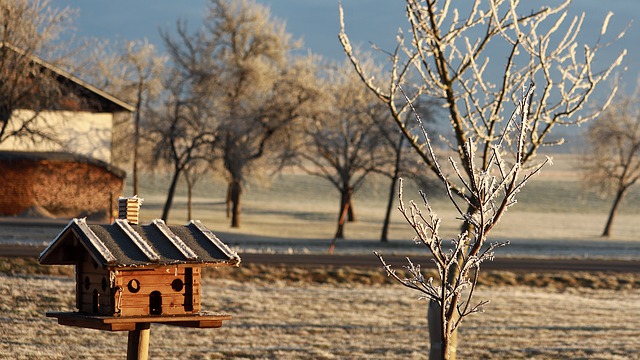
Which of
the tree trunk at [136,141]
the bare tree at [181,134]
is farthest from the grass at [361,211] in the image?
the bare tree at [181,134]

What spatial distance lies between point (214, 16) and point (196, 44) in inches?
107

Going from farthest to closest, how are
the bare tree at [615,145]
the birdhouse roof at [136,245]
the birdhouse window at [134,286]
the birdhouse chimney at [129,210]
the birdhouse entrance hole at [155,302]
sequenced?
the bare tree at [615,145] → the birdhouse chimney at [129,210] → the birdhouse entrance hole at [155,302] → the birdhouse window at [134,286] → the birdhouse roof at [136,245]

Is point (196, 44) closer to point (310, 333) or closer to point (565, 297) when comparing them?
point (565, 297)

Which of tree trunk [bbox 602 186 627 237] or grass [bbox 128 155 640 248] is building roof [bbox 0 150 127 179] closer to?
grass [bbox 128 155 640 248]

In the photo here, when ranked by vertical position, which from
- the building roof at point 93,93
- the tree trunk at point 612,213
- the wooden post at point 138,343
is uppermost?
the building roof at point 93,93

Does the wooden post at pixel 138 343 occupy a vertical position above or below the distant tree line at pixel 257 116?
below

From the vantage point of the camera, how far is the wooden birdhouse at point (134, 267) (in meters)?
7.30

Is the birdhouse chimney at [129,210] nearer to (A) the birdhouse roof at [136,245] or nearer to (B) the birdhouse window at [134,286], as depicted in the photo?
(A) the birdhouse roof at [136,245]

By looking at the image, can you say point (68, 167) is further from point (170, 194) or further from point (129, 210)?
point (129, 210)

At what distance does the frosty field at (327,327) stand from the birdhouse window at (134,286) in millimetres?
6534

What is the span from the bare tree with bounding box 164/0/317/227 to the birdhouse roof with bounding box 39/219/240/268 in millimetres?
40483

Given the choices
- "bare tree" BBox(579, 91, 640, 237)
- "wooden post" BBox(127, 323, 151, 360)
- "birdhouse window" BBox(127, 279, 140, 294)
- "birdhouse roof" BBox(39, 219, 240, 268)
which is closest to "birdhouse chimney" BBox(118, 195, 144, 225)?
"birdhouse roof" BBox(39, 219, 240, 268)

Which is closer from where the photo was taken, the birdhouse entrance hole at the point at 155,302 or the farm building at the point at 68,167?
the birdhouse entrance hole at the point at 155,302

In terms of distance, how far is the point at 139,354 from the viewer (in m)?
7.85
